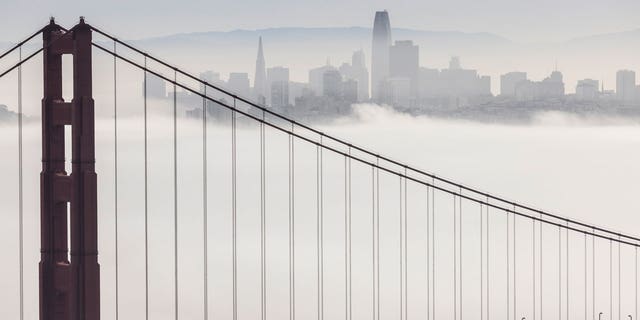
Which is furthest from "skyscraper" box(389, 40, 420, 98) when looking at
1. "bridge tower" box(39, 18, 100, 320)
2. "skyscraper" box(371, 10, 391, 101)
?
"bridge tower" box(39, 18, 100, 320)

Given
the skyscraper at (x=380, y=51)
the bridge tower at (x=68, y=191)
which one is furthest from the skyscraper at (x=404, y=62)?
the bridge tower at (x=68, y=191)

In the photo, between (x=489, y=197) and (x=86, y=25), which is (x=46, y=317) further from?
(x=489, y=197)

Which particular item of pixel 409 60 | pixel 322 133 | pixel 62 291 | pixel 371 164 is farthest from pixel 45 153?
pixel 409 60

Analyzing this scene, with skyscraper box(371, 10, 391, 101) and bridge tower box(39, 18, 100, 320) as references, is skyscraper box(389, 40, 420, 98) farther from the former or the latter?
→ bridge tower box(39, 18, 100, 320)

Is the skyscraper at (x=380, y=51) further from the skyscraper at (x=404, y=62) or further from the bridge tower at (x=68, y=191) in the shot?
the bridge tower at (x=68, y=191)

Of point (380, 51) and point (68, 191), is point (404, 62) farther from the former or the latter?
point (68, 191)

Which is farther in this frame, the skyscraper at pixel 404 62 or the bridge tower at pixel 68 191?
the skyscraper at pixel 404 62
